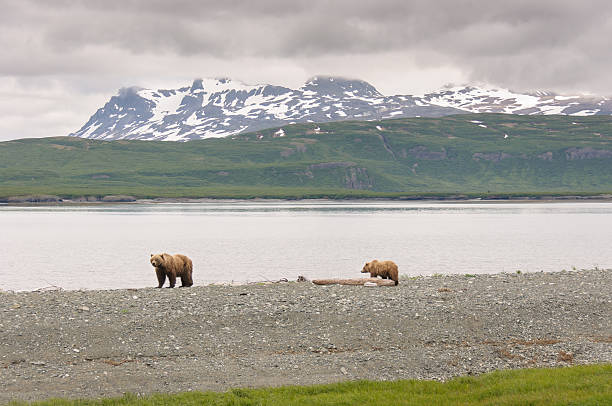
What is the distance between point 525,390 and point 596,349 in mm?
5706

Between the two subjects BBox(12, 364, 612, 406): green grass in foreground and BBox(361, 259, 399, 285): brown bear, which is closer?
BBox(12, 364, 612, 406): green grass in foreground

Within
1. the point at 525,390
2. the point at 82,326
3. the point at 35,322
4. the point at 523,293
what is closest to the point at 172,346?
the point at 82,326

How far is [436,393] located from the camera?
1446cm

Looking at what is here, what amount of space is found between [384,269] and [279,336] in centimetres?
1204

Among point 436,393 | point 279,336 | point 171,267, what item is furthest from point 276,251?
point 436,393

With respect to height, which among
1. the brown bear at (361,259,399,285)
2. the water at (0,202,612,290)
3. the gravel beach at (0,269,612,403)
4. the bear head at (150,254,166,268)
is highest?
the bear head at (150,254,166,268)

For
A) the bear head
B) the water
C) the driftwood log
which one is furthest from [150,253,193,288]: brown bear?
the water

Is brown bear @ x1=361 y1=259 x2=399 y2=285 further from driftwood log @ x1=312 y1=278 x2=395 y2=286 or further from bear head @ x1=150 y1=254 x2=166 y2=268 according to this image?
bear head @ x1=150 y1=254 x2=166 y2=268

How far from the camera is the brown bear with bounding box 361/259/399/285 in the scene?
30375mm

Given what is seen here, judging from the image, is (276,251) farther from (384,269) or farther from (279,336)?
(279,336)

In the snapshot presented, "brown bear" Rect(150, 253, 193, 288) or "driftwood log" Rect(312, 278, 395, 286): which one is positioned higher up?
"brown bear" Rect(150, 253, 193, 288)

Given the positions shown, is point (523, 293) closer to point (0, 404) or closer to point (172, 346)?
point (172, 346)

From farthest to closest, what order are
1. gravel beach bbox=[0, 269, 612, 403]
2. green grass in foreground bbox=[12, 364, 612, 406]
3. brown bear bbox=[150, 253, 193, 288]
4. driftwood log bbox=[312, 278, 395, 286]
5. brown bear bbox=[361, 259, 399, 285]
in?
brown bear bbox=[361, 259, 399, 285] < brown bear bbox=[150, 253, 193, 288] < driftwood log bbox=[312, 278, 395, 286] < gravel beach bbox=[0, 269, 612, 403] < green grass in foreground bbox=[12, 364, 612, 406]

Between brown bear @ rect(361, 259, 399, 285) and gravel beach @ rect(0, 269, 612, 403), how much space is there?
3.81 meters
